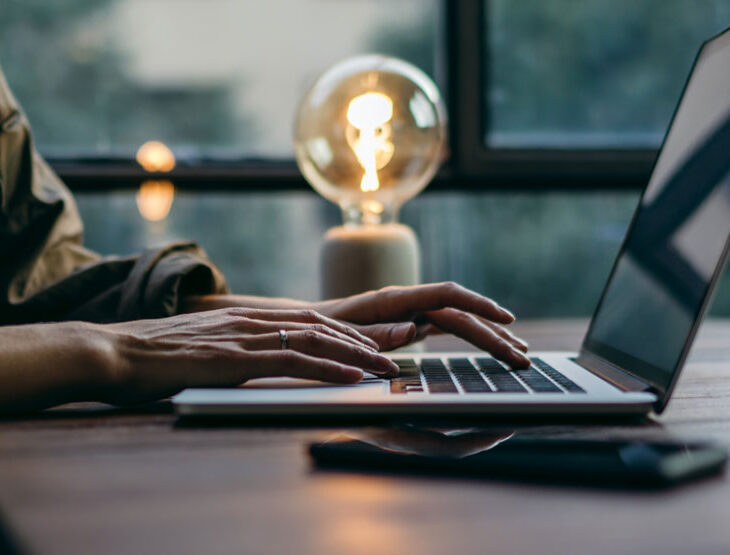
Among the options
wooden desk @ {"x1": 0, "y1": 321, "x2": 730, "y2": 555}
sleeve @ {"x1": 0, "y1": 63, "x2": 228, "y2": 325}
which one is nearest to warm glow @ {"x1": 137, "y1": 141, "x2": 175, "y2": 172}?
sleeve @ {"x1": 0, "y1": 63, "x2": 228, "y2": 325}

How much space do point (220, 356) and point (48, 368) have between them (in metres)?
0.13

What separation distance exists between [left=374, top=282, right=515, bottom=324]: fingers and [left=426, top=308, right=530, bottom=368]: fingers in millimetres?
18

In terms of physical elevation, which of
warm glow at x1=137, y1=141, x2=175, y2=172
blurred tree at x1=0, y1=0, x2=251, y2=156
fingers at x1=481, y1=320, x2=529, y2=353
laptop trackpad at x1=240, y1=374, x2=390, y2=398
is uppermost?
blurred tree at x1=0, y1=0, x2=251, y2=156

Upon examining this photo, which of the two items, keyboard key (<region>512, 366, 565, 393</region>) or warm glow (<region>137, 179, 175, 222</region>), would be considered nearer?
keyboard key (<region>512, 366, 565, 393</region>)

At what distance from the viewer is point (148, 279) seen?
2.59ft

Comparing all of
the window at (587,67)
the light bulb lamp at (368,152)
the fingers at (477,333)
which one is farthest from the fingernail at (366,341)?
the window at (587,67)

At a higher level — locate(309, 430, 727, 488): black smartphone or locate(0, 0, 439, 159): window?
locate(0, 0, 439, 159): window

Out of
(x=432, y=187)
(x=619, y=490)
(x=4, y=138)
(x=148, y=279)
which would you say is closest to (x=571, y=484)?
(x=619, y=490)

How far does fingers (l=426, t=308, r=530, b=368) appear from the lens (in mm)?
649

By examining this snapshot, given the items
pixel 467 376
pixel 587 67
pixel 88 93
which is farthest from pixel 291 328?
pixel 587 67

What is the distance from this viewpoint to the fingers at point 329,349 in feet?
1.87

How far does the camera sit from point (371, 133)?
101 centimetres

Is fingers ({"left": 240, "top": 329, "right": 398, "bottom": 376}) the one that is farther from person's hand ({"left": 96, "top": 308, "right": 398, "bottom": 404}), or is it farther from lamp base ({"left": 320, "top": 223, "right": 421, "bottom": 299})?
lamp base ({"left": 320, "top": 223, "right": 421, "bottom": 299})

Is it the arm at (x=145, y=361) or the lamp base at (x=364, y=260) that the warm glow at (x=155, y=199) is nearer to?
the lamp base at (x=364, y=260)
